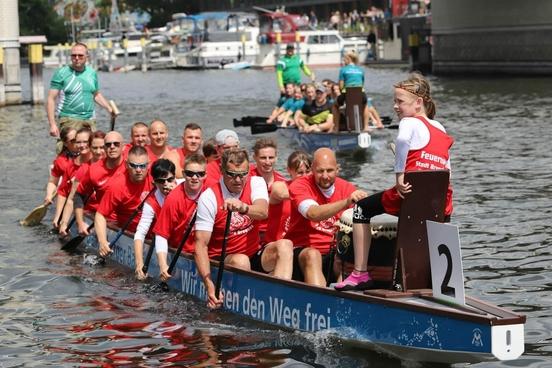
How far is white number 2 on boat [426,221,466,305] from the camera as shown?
8859 millimetres

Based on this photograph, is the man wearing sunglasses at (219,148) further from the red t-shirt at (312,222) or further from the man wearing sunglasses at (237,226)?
the red t-shirt at (312,222)

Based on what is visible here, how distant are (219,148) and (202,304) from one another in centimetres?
200

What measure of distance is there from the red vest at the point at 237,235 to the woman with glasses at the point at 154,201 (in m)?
1.53

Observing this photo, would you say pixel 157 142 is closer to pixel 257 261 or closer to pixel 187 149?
pixel 187 149

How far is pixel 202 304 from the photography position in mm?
11508

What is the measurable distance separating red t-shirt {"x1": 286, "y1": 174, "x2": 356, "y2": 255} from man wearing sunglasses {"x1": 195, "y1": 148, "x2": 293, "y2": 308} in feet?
0.83

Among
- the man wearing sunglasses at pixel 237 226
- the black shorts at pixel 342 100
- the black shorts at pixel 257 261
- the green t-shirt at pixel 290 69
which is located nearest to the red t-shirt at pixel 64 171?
the man wearing sunglasses at pixel 237 226

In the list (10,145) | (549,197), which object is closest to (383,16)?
(10,145)

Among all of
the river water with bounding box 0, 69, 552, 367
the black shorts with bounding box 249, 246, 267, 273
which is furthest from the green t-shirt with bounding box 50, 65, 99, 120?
the black shorts with bounding box 249, 246, 267, 273

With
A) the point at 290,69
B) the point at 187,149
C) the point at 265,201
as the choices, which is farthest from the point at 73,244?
the point at 290,69

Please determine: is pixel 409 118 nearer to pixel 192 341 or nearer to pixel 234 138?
pixel 192 341

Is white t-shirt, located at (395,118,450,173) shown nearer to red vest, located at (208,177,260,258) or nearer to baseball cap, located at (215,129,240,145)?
red vest, located at (208,177,260,258)

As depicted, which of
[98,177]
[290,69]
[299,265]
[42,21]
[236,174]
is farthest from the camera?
[42,21]

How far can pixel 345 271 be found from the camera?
10.1 metres
